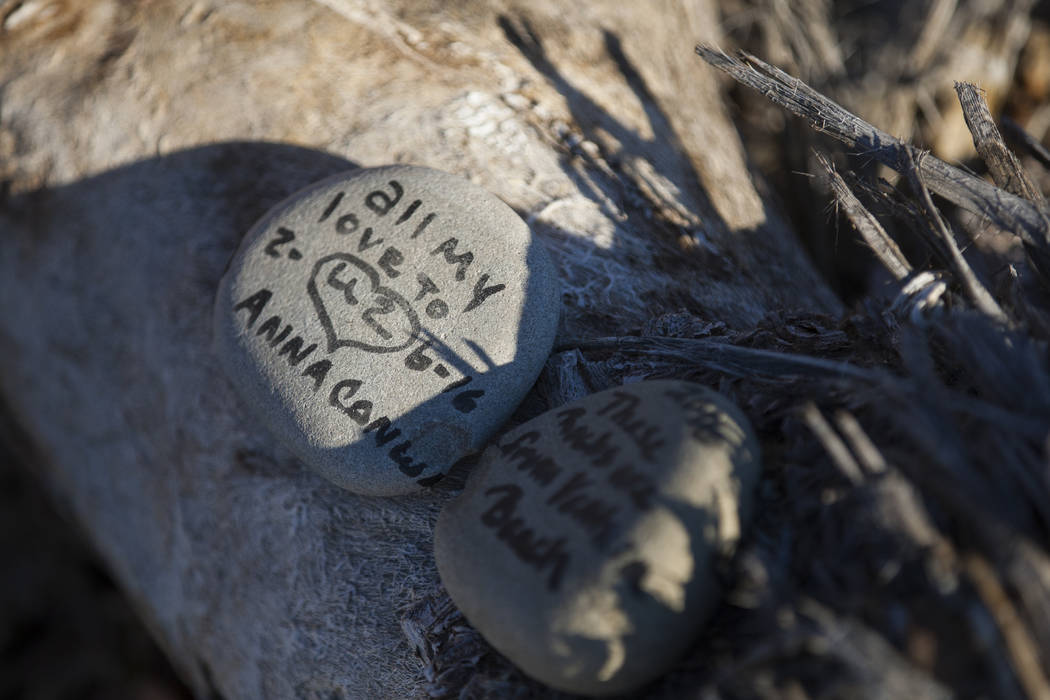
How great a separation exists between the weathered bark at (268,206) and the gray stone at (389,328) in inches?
8.1

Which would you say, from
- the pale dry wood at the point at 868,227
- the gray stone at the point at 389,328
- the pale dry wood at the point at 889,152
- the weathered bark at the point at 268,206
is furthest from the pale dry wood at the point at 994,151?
the gray stone at the point at 389,328

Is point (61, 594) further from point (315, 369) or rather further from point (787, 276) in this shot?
point (787, 276)

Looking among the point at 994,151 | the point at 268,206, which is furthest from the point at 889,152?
the point at 268,206

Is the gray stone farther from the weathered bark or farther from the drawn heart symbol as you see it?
the weathered bark

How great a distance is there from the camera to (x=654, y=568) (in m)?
1.19

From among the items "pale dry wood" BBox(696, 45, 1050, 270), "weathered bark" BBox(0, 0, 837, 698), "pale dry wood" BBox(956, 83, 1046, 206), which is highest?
"pale dry wood" BBox(956, 83, 1046, 206)

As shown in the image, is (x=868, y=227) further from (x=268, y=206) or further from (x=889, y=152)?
(x=268, y=206)

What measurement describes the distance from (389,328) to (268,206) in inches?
25.7

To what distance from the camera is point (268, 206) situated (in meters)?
1.98

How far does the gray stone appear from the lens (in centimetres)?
154

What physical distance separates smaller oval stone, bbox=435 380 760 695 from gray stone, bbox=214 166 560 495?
232 millimetres

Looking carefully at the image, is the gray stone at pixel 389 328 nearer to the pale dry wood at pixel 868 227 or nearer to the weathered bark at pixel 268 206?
the weathered bark at pixel 268 206

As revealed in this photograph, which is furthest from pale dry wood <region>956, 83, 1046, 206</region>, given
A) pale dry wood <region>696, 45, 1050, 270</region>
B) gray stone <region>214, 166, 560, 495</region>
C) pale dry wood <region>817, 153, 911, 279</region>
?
gray stone <region>214, 166, 560, 495</region>

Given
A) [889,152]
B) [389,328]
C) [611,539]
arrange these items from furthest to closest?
1. [889,152]
2. [389,328]
3. [611,539]
